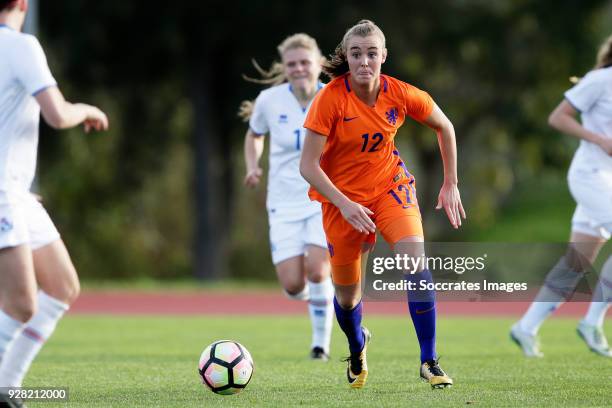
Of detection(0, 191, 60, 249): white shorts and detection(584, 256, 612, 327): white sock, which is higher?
detection(0, 191, 60, 249): white shorts

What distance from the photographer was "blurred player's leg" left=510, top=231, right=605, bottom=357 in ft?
28.0

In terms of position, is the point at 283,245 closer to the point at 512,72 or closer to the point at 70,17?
the point at 70,17

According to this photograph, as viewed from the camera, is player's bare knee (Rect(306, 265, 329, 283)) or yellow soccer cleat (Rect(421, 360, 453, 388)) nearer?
yellow soccer cleat (Rect(421, 360, 453, 388))

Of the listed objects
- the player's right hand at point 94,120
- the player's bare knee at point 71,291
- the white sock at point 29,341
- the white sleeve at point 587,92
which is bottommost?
the white sock at point 29,341

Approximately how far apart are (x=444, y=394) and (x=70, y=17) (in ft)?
62.5

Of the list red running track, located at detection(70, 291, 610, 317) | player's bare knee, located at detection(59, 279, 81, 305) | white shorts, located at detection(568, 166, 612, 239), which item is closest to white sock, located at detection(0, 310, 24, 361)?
player's bare knee, located at detection(59, 279, 81, 305)

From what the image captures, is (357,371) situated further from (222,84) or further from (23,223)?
(222,84)

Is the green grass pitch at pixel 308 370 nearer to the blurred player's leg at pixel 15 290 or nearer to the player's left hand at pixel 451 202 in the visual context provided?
the blurred player's leg at pixel 15 290

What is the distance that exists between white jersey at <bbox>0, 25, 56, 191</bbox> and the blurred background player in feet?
5.42

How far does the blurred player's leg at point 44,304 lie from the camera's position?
562cm

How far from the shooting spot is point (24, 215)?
550 centimetres

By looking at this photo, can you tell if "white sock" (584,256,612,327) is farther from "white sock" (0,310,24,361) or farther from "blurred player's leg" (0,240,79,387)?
"white sock" (0,310,24,361)

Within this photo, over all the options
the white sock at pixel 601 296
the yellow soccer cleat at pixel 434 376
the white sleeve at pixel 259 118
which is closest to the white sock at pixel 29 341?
the yellow soccer cleat at pixel 434 376

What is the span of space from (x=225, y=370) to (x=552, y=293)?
334cm
